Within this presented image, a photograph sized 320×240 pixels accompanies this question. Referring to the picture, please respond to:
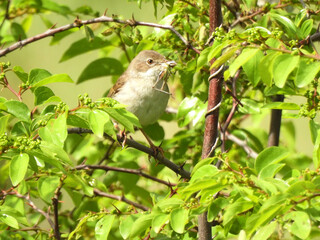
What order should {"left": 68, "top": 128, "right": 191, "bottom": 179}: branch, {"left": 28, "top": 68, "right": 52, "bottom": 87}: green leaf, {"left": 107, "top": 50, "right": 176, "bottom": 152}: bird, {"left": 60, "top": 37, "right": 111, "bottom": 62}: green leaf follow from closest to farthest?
{"left": 28, "top": 68, "right": 52, "bottom": 87}: green leaf < {"left": 68, "top": 128, "right": 191, "bottom": 179}: branch < {"left": 60, "top": 37, "right": 111, "bottom": 62}: green leaf < {"left": 107, "top": 50, "right": 176, "bottom": 152}: bird

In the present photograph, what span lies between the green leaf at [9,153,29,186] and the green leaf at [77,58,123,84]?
182cm

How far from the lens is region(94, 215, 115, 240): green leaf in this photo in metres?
2.30

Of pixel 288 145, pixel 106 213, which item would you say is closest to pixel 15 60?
pixel 288 145

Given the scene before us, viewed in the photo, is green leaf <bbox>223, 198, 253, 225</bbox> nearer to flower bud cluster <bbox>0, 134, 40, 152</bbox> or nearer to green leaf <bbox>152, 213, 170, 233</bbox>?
green leaf <bbox>152, 213, 170, 233</bbox>

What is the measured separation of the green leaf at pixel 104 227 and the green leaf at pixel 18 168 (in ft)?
1.78

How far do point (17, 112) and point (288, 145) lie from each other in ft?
8.46

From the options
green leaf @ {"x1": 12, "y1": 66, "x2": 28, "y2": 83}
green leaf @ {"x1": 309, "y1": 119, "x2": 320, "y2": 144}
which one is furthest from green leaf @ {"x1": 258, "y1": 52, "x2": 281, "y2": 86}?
green leaf @ {"x1": 12, "y1": 66, "x2": 28, "y2": 83}

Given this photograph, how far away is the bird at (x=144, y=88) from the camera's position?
3.92 m

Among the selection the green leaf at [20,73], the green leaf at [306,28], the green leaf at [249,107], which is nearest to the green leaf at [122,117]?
the green leaf at [20,73]

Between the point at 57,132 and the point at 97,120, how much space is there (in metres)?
0.14

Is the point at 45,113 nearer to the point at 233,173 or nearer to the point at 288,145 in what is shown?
the point at 233,173

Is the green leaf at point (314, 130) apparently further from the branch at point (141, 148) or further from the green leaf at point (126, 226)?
the green leaf at point (126, 226)

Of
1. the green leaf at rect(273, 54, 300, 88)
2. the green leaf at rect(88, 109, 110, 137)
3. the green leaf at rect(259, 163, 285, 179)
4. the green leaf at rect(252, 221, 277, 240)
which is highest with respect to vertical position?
the green leaf at rect(273, 54, 300, 88)

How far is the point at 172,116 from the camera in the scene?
4059mm
